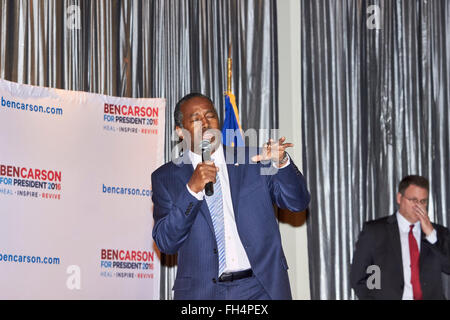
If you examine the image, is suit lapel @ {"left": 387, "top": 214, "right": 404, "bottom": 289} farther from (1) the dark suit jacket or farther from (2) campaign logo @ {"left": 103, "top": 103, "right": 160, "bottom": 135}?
(2) campaign logo @ {"left": 103, "top": 103, "right": 160, "bottom": 135}

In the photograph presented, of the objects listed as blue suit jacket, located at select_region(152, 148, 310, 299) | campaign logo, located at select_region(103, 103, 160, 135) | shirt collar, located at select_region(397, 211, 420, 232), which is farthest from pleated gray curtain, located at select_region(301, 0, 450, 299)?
blue suit jacket, located at select_region(152, 148, 310, 299)

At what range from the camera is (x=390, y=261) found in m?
5.86

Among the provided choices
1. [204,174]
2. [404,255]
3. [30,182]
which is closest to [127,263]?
[30,182]

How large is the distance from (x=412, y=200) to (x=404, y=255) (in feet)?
1.46

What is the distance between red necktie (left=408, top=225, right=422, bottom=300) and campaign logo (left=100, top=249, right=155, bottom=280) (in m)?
2.11

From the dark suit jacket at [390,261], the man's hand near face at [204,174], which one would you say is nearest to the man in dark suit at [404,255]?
the dark suit jacket at [390,261]

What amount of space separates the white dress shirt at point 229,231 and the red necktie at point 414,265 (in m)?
2.65

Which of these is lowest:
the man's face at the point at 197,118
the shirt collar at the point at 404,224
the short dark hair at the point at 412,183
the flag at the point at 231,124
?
the shirt collar at the point at 404,224

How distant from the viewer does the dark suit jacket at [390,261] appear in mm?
5766

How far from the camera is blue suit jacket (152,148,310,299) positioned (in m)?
3.47

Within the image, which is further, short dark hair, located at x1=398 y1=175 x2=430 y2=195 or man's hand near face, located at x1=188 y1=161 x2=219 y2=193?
short dark hair, located at x1=398 y1=175 x2=430 y2=195

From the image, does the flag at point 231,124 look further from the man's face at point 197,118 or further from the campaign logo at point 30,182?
the man's face at point 197,118

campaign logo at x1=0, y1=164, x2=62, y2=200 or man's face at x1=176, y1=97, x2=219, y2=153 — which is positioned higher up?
man's face at x1=176, y1=97, x2=219, y2=153
